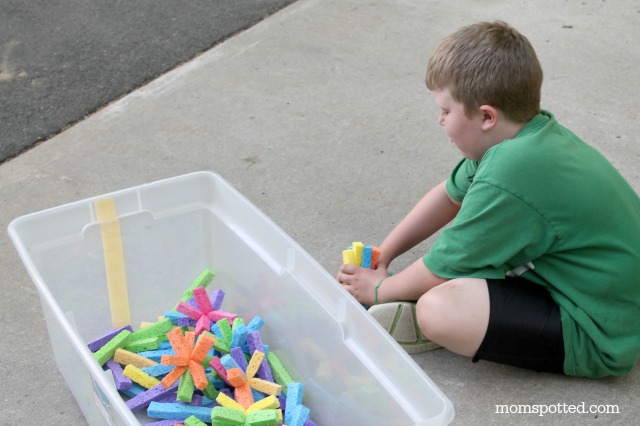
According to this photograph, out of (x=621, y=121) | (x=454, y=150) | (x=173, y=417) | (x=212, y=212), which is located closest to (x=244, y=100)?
(x=454, y=150)

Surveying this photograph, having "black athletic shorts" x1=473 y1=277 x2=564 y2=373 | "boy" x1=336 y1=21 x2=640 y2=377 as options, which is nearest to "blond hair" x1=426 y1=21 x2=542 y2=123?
"boy" x1=336 y1=21 x2=640 y2=377

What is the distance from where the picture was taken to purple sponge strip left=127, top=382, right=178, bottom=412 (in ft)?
4.93

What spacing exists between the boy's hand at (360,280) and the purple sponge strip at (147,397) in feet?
1.46

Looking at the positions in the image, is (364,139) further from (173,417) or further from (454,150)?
(173,417)

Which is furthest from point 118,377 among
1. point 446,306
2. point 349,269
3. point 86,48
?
point 86,48

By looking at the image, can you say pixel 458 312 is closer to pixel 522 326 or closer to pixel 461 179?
pixel 522 326

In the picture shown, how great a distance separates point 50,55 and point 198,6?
0.64 meters

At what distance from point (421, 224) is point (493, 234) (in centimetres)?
39

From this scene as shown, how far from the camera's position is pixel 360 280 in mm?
1755

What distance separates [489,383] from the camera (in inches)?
63.8

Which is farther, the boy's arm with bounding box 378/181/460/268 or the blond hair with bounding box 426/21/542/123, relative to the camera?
the boy's arm with bounding box 378/181/460/268

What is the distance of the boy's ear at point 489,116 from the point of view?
154 centimetres

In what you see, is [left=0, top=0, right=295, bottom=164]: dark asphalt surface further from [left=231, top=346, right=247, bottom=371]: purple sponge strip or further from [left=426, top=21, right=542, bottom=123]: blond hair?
[left=426, top=21, right=542, bottom=123]: blond hair

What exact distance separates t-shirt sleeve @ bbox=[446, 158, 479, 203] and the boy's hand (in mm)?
239
